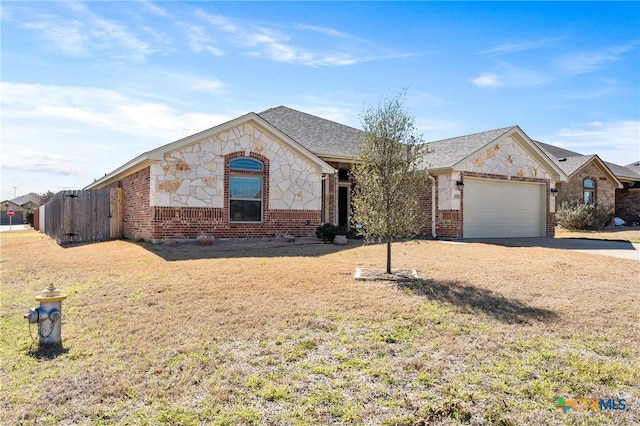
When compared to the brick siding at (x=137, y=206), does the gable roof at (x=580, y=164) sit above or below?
above

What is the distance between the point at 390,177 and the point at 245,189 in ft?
24.4

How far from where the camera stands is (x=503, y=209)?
1903cm

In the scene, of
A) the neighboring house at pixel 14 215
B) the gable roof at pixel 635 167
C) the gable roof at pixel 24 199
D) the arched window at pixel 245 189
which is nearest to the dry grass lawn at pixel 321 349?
the arched window at pixel 245 189

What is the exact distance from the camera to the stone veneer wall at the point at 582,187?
82.6 feet

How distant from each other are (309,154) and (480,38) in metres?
6.69

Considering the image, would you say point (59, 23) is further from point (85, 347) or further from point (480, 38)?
point (480, 38)

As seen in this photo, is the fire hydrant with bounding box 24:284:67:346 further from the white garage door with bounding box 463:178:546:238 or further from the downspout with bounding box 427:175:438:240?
the white garage door with bounding box 463:178:546:238

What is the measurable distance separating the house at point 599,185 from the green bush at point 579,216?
1.31m

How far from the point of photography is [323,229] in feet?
49.0

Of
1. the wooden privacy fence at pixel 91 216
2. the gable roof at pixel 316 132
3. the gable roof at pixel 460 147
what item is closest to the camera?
the wooden privacy fence at pixel 91 216

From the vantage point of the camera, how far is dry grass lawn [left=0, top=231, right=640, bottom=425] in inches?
135

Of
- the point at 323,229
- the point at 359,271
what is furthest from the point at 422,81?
the point at 323,229

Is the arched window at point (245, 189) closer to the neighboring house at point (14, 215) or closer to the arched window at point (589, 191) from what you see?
the arched window at point (589, 191)

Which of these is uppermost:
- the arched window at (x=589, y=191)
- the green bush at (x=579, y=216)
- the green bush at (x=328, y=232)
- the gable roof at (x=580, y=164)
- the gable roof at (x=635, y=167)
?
the gable roof at (x=635, y=167)
